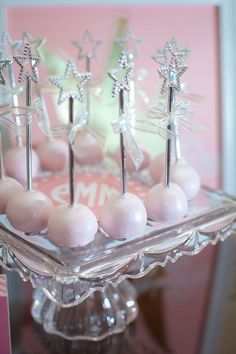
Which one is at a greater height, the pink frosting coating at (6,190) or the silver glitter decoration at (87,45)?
the silver glitter decoration at (87,45)

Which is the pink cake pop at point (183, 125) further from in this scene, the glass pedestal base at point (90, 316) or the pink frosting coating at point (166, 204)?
the glass pedestal base at point (90, 316)

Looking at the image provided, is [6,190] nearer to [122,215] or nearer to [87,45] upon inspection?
[122,215]

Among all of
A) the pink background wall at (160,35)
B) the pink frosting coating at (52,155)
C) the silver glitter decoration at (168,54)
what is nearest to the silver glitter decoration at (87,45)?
the pink background wall at (160,35)

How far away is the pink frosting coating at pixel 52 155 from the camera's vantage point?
2.69ft

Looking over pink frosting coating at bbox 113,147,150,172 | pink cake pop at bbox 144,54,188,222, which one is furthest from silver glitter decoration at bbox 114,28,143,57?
pink cake pop at bbox 144,54,188,222

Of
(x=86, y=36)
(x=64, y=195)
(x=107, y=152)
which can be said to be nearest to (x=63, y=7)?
(x=86, y=36)

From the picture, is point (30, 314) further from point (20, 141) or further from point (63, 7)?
point (63, 7)

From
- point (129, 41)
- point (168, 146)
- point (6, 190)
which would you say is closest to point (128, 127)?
point (168, 146)

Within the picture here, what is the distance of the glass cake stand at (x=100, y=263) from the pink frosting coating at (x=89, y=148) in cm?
16

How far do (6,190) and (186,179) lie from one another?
215 mm

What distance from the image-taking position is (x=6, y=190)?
0.67 metres

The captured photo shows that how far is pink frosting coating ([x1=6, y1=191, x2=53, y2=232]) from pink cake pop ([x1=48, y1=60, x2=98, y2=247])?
21 mm

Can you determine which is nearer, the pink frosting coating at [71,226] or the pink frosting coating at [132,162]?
the pink frosting coating at [71,226]

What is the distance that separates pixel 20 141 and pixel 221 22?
1.43 ft
